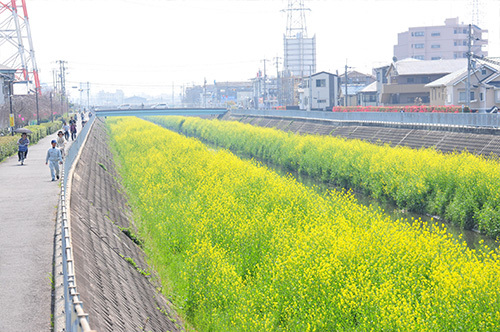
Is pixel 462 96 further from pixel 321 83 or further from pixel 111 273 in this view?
pixel 111 273

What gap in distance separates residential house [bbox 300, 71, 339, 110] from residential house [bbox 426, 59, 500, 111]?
28929 mm

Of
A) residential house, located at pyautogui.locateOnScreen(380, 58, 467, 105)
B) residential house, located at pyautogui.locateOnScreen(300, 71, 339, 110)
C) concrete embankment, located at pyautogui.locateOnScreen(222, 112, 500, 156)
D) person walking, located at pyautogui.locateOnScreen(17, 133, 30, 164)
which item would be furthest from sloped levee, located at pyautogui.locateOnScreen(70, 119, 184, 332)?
residential house, located at pyautogui.locateOnScreen(300, 71, 339, 110)

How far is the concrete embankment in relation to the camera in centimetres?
3233

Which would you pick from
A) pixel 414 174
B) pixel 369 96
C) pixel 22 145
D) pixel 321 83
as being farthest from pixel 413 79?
pixel 22 145

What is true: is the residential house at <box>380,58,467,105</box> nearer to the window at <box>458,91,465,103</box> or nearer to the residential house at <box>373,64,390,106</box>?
the residential house at <box>373,64,390,106</box>

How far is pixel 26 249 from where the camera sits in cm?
1259

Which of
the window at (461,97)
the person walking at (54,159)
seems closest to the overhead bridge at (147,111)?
the window at (461,97)

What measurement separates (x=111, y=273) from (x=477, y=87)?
5442 centimetres

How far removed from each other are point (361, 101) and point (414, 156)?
5737 centimetres

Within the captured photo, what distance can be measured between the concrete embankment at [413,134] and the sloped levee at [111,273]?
2044 cm

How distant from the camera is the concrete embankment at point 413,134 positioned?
106 feet

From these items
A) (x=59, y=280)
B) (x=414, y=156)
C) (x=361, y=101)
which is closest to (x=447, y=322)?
(x=59, y=280)

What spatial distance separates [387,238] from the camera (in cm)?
1432

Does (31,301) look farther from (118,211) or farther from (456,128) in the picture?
(456,128)
